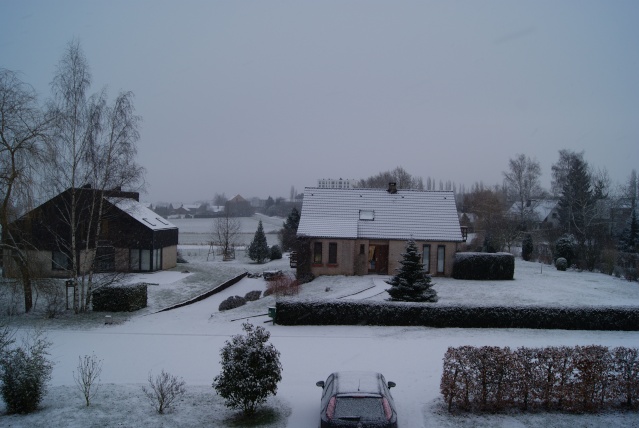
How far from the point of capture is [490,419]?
406 inches

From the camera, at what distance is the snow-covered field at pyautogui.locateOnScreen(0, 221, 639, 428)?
10344 mm

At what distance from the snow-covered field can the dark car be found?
1346 mm

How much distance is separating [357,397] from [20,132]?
17.8m

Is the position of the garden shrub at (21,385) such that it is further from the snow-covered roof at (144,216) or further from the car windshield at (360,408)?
the snow-covered roof at (144,216)

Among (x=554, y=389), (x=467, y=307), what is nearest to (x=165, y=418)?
(x=554, y=389)

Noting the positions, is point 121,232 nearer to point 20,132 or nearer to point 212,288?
point 212,288

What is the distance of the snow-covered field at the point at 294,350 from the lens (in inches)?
407

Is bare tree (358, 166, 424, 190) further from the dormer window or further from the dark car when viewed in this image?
the dark car

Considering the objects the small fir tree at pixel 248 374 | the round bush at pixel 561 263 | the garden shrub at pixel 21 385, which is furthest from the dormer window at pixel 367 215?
the garden shrub at pixel 21 385

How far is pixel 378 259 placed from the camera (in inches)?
1300

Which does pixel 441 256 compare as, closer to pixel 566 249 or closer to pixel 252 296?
pixel 566 249

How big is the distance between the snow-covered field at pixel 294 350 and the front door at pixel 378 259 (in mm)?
2433

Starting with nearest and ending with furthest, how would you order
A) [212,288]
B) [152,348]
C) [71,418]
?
1. [71,418]
2. [152,348]
3. [212,288]

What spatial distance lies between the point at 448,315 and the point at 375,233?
14631 mm
